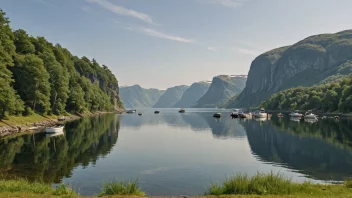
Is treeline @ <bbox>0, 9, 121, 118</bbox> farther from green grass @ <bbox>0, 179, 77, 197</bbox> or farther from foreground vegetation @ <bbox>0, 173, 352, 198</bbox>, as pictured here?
foreground vegetation @ <bbox>0, 173, 352, 198</bbox>

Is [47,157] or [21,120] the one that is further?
[21,120]

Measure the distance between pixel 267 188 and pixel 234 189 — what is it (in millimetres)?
2560

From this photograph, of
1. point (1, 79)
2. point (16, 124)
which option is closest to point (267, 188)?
point (1, 79)

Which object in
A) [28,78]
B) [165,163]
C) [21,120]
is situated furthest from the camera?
[28,78]

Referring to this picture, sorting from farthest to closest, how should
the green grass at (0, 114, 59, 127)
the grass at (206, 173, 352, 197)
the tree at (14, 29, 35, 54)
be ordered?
1. the tree at (14, 29, 35, 54)
2. the green grass at (0, 114, 59, 127)
3. the grass at (206, 173, 352, 197)

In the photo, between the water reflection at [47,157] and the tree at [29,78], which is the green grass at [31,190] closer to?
the water reflection at [47,157]

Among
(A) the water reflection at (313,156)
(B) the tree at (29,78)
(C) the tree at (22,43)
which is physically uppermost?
(C) the tree at (22,43)

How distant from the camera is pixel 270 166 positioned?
4462cm

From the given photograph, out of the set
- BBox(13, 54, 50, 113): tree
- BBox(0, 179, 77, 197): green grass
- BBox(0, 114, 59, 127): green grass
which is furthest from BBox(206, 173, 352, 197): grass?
BBox(13, 54, 50, 113): tree

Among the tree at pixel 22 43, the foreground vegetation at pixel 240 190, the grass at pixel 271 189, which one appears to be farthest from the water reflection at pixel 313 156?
the tree at pixel 22 43

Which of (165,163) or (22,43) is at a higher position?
(22,43)

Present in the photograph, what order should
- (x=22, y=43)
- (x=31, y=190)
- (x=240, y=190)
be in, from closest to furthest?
(x=31, y=190) < (x=240, y=190) < (x=22, y=43)

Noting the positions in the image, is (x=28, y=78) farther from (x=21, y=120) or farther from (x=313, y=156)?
(x=313, y=156)

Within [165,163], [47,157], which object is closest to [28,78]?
[47,157]
